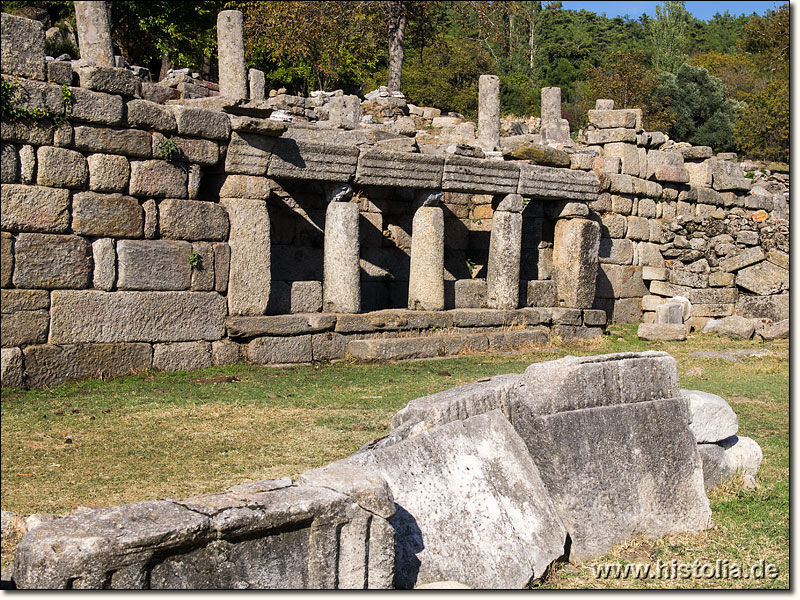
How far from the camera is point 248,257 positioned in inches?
503

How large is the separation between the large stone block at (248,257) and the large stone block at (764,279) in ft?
37.1

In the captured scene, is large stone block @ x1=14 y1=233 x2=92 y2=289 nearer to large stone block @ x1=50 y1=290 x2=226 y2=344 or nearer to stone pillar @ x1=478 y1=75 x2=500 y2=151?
large stone block @ x1=50 y1=290 x2=226 y2=344

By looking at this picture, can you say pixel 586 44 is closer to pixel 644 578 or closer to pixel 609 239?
pixel 609 239

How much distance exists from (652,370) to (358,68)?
1296 inches

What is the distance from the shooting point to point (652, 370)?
21.9 ft

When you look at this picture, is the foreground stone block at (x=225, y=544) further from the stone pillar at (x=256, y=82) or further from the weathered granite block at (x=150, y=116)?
the stone pillar at (x=256, y=82)

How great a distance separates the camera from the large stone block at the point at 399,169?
1410 cm

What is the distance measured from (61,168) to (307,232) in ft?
16.6

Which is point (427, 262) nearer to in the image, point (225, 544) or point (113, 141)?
point (113, 141)

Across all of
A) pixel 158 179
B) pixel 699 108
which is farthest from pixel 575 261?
pixel 699 108

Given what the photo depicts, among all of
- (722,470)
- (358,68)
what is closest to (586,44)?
(358,68)

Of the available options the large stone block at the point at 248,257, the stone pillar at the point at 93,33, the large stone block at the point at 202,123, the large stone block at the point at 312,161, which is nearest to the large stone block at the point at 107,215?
the large stone block at the point at 202,123

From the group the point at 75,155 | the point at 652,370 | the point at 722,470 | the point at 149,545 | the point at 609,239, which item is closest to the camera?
the point at 149,545

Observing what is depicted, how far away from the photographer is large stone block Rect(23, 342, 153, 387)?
10758 millimetres
